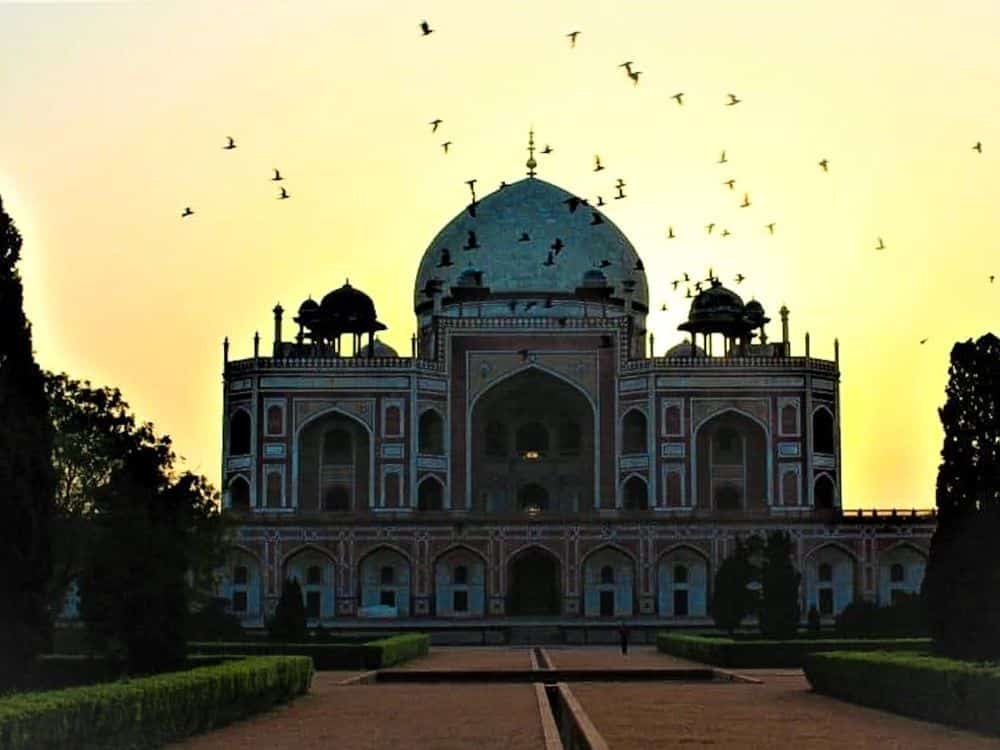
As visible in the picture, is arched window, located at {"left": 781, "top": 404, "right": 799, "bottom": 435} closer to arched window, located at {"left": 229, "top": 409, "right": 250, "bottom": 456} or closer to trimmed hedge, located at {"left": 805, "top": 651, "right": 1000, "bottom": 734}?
arched window, located at {"left": 229, "top": 409, "right": 250, "bottom": 456}

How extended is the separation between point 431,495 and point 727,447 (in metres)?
8.58

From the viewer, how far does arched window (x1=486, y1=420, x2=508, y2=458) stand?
63.6 metres

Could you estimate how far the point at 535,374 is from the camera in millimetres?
62281

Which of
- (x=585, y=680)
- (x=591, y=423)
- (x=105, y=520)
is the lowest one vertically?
(x=585, y=680)

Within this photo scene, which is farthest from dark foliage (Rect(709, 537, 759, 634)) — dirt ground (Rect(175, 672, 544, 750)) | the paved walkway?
dirt ground (Rect(175, 672, 544, 750))

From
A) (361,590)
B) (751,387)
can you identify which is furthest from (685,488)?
(361,590)

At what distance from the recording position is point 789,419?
60.5 meters

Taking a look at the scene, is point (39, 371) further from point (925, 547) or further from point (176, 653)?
point (925, 547)

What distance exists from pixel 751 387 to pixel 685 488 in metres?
3.44

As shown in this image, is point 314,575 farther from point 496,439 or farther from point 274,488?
point 496,439

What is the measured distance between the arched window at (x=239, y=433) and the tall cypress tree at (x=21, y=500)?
1585 inches

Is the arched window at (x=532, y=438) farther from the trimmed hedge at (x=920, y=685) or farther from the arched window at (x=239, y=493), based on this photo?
the trimmed hedge at (x=920, y=685)

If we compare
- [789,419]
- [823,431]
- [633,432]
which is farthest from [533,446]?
[823,431]

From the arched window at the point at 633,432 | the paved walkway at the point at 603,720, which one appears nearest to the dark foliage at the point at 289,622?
the paved walkway at the point at 603,720
